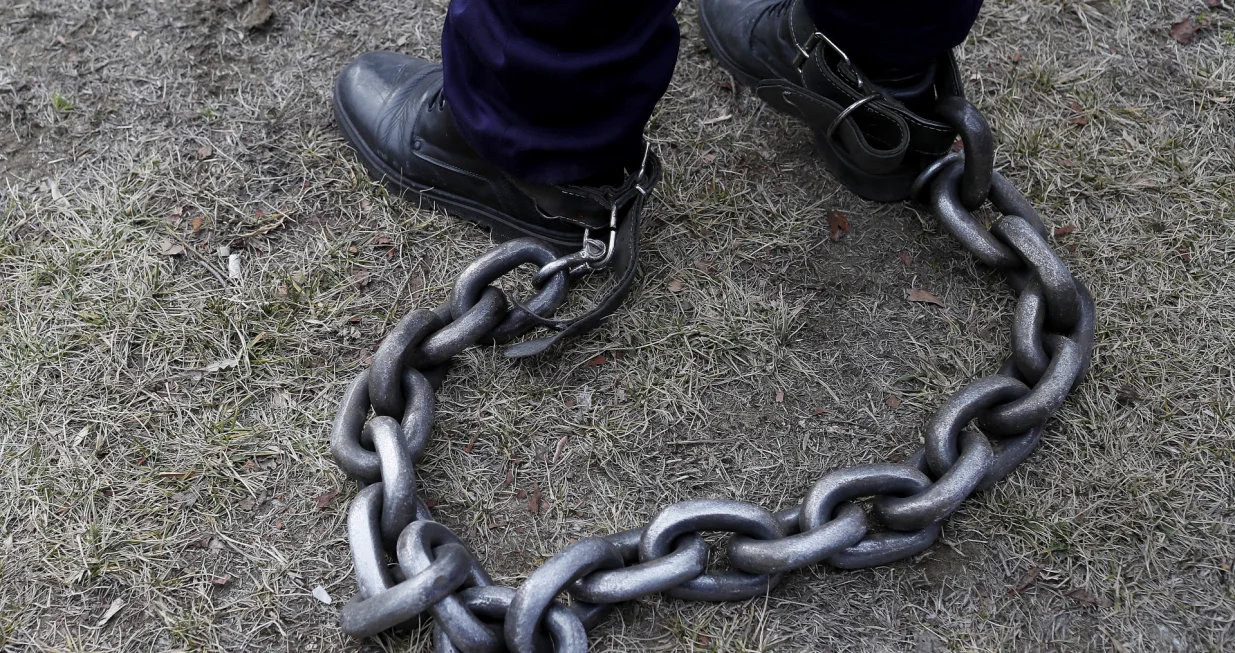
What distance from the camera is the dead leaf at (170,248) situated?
89.6 inches

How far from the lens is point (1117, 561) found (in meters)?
1.85

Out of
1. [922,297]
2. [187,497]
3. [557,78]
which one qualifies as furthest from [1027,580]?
[187,497]

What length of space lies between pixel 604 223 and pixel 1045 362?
3.35 feet

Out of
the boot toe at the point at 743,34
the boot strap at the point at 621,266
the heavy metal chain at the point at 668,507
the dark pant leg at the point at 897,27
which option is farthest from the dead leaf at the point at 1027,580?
the boot toe at the point at 743,34

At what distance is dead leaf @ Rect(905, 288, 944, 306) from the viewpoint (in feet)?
7.24

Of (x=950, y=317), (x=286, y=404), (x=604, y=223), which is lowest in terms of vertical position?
(x=950, y=317)

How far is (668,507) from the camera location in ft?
5.50

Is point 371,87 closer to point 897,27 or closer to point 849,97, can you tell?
point 849,97

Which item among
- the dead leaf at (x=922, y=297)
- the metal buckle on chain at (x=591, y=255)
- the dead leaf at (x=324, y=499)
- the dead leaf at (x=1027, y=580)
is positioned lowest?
the dead leaf at (x=1027, y=580)

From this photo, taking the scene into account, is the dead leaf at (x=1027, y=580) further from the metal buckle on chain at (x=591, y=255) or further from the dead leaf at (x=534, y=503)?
the metal buckle on chain at (x=591, y=255)

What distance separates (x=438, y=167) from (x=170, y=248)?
73 cm

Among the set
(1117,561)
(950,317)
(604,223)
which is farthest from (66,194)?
(1117,561)

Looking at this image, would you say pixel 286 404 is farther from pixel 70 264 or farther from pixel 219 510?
pixel 70 264

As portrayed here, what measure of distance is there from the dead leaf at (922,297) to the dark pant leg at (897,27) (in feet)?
1.81
